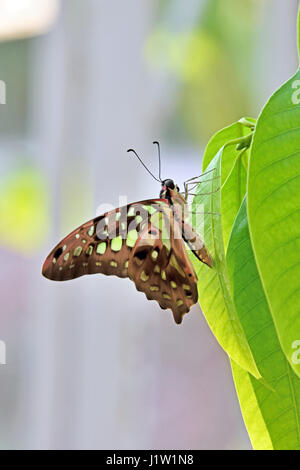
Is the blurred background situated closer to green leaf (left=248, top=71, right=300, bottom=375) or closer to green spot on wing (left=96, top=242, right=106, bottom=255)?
green spot on wing (left=96, top=242, right=106, bottom=255)

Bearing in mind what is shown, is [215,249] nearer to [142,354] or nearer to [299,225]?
[299,225]

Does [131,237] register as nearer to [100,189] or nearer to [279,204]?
[279,204]

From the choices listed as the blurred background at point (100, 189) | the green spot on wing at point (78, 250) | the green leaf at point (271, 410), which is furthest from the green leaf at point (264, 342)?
the blurred background at point (100, 189)

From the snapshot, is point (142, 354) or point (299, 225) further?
point (142, 354)

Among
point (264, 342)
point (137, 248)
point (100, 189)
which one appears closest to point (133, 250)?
point (137, 248)
